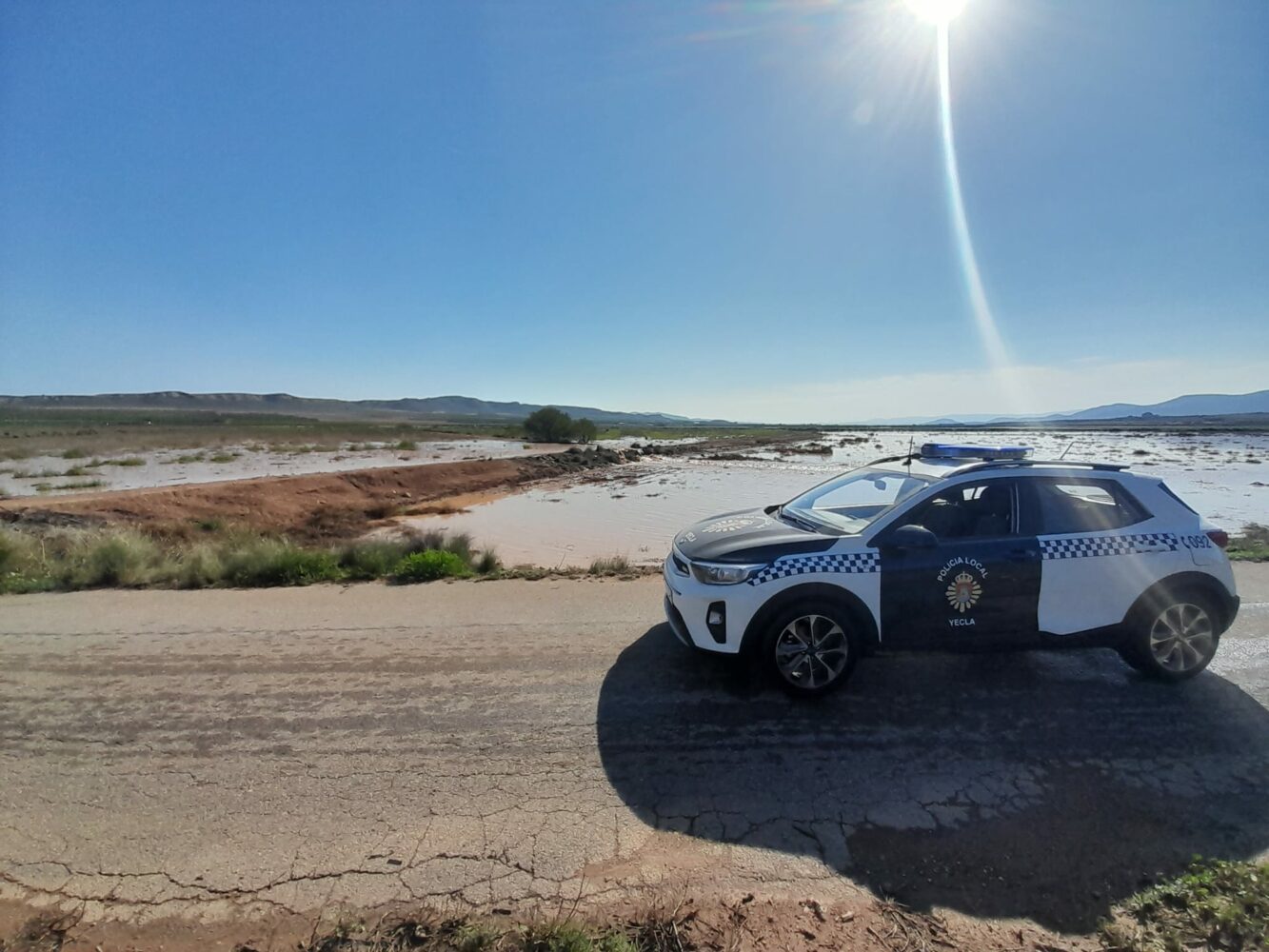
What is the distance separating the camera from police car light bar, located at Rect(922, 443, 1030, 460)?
4629 mm

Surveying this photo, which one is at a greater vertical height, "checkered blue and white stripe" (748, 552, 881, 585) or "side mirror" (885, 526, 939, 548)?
"side mirror" (885, 526, 939, 548)

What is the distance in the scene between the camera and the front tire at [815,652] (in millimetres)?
4004

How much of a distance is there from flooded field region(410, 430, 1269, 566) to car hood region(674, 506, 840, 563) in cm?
372

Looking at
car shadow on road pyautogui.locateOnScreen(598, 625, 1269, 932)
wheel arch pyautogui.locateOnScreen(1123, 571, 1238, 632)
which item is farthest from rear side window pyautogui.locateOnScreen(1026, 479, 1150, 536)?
car shadow on road pyautogui.locateOnScreen(598, 625, 1269, 932)

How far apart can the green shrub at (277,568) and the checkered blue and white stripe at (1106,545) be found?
7771 mm

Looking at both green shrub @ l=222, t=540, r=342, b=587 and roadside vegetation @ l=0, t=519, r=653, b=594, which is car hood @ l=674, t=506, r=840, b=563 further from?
green shrub @ l=222, t=540, r=342, b=587

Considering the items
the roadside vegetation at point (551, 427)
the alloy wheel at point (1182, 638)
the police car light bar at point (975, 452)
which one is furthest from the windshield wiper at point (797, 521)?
the roadside vegetation at point (551, 427)

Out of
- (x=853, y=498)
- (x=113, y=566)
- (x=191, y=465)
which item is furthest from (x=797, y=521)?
(x=191, y=465)

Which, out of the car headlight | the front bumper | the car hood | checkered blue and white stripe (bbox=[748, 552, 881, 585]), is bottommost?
the front bumper

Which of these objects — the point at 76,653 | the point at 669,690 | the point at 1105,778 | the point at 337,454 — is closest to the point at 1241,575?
the point at 1105,778

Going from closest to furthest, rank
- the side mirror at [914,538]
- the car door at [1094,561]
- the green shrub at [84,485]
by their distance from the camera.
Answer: the side mirror at [914,538]
the car door at [1094,561]
the green shrub at [84,485]

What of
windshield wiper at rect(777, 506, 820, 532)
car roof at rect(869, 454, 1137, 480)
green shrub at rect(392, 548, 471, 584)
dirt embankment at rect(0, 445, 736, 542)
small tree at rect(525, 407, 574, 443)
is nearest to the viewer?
car roof at rect(869, 454, 1137, 480)

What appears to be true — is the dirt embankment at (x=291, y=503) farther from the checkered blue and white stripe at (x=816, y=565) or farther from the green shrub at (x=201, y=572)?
the checkered blue and white stripe at (x=816, y=565)

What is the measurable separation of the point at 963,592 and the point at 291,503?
20237mm
